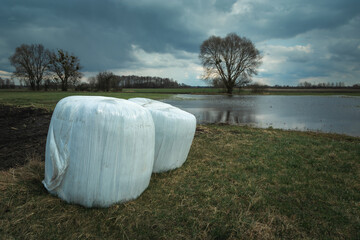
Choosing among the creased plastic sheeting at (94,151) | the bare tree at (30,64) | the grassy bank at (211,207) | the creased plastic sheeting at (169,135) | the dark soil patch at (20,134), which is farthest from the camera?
the bare tree at (30,64)

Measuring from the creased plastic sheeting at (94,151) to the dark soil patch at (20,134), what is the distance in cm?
278

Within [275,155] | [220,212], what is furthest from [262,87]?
[220,212]

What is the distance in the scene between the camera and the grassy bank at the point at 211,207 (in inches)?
105

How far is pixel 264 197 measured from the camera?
3580 mm

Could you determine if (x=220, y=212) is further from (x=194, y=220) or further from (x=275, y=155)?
(x=275, y=155)

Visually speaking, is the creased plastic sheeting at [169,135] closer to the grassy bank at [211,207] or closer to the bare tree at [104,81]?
the grassy bank at [211,207]

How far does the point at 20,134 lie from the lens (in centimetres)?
720

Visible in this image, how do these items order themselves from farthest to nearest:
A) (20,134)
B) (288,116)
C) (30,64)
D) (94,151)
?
(30,64) < (288,116) < (20,134) < (94,151)

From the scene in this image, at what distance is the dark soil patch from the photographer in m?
5.28

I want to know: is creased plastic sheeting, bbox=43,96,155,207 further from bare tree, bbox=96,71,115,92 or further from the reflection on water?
bare tree, bbox=96,71,115,92

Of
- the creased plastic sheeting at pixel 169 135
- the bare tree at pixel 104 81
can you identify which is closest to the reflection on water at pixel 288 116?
the creased plastic sheeting at pixel 169 135

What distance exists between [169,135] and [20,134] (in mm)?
6257

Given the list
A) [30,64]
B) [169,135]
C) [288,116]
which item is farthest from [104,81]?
[169,135]

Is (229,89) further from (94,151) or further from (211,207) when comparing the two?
(94,151)
